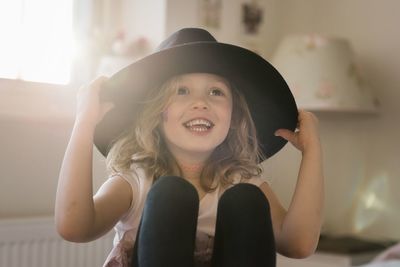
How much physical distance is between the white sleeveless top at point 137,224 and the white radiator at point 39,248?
0.71 metres

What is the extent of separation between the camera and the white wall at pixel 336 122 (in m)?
1.79

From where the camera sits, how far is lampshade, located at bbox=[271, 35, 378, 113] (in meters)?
1.94

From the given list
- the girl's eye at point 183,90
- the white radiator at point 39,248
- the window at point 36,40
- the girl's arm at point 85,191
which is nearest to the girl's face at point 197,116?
the girl's eye at point 183,90

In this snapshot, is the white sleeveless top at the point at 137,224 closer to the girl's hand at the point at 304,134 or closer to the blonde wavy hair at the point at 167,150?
the blonde wavy hair at the point at 167,150

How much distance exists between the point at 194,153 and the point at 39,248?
0.85 m

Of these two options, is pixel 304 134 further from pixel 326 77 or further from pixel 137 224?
pixel 326 77

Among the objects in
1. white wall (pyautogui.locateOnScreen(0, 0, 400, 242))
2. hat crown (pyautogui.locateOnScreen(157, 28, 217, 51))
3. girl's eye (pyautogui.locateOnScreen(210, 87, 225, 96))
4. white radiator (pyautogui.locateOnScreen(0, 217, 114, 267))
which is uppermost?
hat crown (pyautogui.locateOnScreen(157, 28, 217, 51))

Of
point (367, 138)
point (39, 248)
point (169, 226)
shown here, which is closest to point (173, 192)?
point (169, 226)

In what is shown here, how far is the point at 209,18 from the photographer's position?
216 cm

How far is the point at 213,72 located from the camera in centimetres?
98

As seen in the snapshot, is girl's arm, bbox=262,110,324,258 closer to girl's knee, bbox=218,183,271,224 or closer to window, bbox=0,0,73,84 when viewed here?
girl's knee, bbox=218,183,271,224

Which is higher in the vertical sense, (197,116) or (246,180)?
(197,116)

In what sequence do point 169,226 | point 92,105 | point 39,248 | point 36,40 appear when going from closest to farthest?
point 169,226 → point 92,105 → point 39,248 → point 36,40

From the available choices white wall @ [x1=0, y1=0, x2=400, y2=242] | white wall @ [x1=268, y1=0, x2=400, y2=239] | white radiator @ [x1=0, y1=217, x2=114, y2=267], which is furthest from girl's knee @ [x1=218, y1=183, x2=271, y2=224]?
white wall @ [x1=268, y1=0, x2=400, y2=239]
